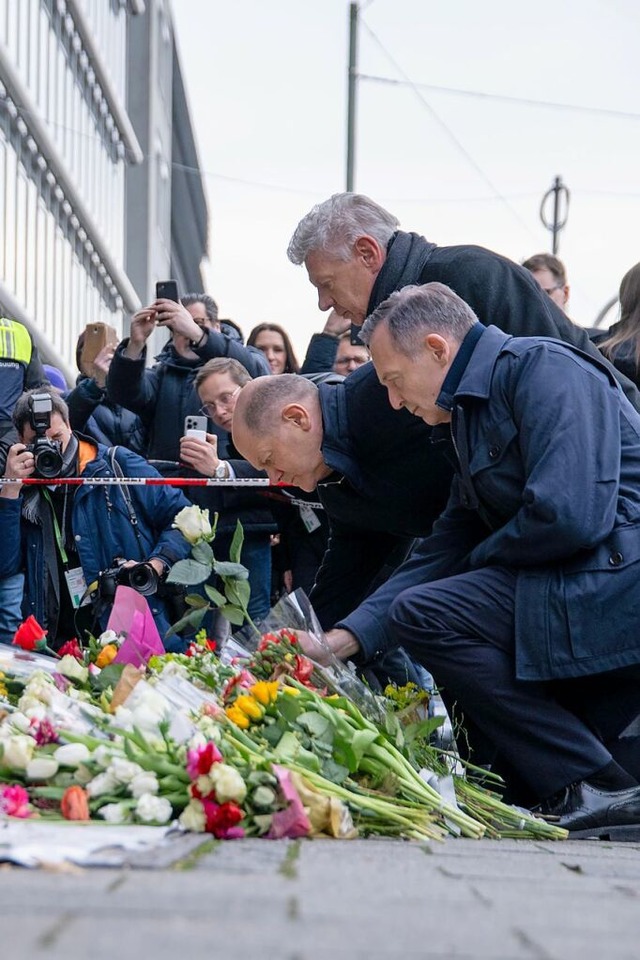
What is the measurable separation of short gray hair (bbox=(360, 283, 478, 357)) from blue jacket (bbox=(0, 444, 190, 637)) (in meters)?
2.17

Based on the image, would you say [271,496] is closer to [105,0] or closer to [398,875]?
[398,875]

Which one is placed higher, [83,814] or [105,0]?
[105,0]

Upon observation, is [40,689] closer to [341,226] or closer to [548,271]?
[341,226]

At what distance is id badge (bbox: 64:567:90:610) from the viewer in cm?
606

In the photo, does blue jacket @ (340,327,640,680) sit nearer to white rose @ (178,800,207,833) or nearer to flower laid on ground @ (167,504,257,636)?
flower laid on ground @ (167,504,257,636)

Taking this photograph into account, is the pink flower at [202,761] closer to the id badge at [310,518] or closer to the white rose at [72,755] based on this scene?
the white rose at [72,755]

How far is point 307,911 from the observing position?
5.82 feet

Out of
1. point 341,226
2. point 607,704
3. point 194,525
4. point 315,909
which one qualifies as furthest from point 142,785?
point 341,226

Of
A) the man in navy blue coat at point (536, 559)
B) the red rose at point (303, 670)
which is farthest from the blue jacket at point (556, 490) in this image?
the red rose at point (303, 670)

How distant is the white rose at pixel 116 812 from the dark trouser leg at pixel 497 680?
4.51ft

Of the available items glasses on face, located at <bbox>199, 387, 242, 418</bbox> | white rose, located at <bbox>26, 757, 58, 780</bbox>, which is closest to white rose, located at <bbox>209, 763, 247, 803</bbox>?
white rose, located at <bbox>26, 757, 58, 780</bbox>

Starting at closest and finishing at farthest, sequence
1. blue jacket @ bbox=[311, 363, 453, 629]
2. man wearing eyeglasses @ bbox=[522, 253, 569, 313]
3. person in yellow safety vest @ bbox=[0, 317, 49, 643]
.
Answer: blue jacket @ bbox=[311, 363, 453, 629]
man wearing eyeglasses @ bbox=[522, 253, 569, 313]
person in yellow safety vest @ bbox=[0, 317, 49, 643]

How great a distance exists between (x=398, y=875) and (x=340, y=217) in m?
3.01

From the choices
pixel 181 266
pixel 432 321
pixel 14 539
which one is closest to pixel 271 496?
pixel 14 539
